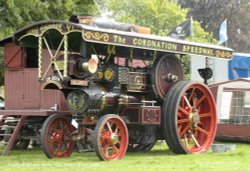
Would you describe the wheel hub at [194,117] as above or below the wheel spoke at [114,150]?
above

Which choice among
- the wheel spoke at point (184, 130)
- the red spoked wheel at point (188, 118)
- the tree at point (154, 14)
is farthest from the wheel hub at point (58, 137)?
the tree at point (154, 14)

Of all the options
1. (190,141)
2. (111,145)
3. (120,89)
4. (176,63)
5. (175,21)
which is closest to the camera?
(111,145)

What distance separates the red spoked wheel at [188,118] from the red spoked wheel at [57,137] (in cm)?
186

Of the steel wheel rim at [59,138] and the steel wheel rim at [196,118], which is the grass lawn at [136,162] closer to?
the steel wheel rim at [59,138]

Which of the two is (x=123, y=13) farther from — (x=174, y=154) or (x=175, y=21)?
(x=174, y=154)

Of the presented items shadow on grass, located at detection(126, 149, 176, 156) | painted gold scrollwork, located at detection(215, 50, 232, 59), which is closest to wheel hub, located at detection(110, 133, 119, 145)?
shadow on grass, located at detection(126, 149, 176, 156)

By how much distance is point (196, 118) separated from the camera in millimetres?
11367

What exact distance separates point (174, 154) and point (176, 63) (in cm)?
184

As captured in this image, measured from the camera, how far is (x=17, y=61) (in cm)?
1272

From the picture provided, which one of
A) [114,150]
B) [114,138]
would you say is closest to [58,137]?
[114,150]

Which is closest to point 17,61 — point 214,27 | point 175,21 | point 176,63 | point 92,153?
point 92,153

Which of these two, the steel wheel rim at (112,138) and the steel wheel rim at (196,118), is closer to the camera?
the steel wheel rim at (112,138)

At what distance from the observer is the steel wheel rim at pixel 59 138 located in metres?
10.5

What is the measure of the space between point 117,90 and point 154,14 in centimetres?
2739
